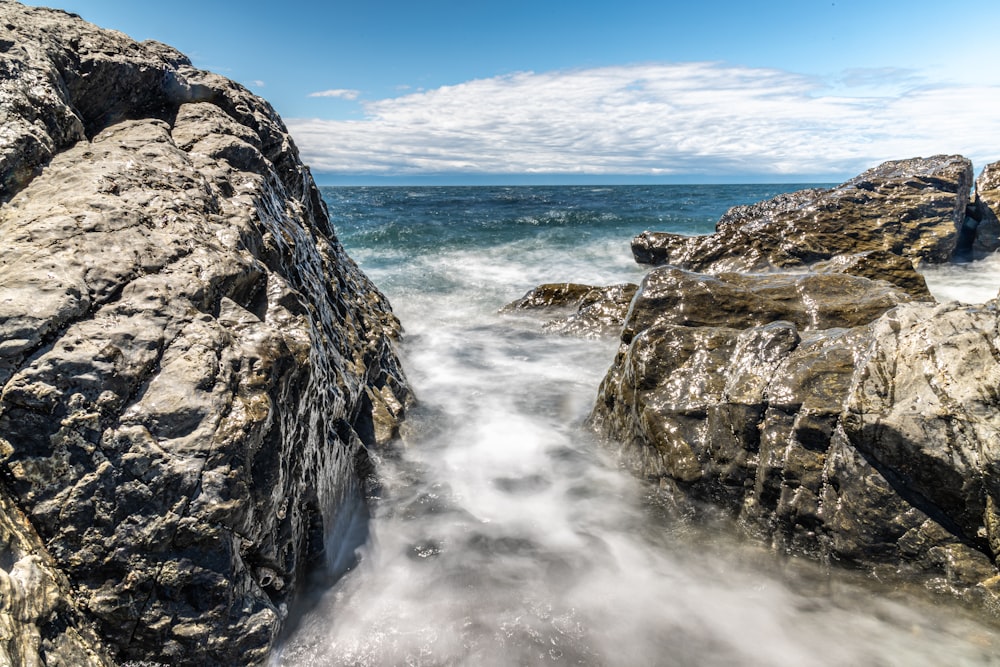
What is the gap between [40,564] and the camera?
235 centimetres

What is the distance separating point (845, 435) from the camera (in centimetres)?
385

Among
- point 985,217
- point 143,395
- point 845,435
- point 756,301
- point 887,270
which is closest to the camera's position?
point 143,395

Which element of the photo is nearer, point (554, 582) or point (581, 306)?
point (554, 582)

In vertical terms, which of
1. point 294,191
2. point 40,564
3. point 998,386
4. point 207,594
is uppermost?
point 294,191

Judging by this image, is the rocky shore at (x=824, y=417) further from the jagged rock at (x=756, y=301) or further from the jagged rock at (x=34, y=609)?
the jagged rock at (x=34, y=609)

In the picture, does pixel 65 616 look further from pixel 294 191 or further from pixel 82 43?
pixel 294 191

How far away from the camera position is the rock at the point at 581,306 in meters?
10.5

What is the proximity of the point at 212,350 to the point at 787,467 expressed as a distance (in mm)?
3933

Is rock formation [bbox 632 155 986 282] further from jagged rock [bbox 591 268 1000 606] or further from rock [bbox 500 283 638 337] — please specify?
jagged rock [bbox 591 268 1000 606]

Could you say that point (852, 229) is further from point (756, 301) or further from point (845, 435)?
point (845, 435)

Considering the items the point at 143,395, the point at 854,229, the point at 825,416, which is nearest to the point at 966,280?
the point at 854,229

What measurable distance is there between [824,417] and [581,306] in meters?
7.61

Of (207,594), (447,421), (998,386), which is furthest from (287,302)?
(998,386)

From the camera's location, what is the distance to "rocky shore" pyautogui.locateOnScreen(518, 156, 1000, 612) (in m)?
3.45
